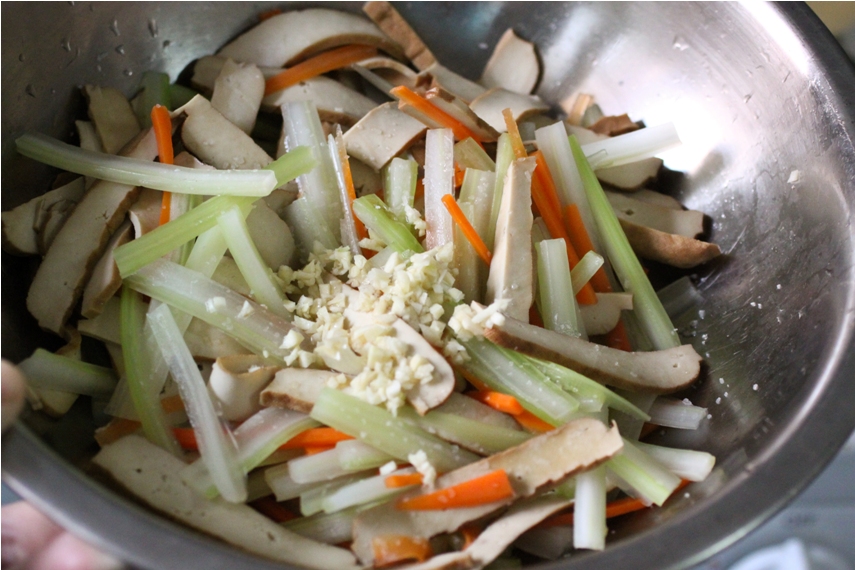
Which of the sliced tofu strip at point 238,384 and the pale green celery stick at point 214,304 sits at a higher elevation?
the pale green celery stick at point 214,304

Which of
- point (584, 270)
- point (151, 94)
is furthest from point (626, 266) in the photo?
point (151, 94)

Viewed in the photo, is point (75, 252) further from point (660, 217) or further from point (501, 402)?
point (660, 217)

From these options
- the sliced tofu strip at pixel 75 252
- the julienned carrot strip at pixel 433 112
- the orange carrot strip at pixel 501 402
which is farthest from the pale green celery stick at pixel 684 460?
the sliced tofu strip at pixel 75 252

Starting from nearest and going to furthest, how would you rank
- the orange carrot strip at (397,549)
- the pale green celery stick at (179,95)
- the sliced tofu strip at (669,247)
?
the orange carrot strip at (397,549) → the sliced tofu strip at (669,247) → the pale green celery stick at (179,95)

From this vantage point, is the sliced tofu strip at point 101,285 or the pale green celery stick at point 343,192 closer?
the sliced tofu strip at point 101,285

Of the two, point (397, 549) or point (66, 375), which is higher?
point (66, 375)

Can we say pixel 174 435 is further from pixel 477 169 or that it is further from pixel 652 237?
pixel 652 237

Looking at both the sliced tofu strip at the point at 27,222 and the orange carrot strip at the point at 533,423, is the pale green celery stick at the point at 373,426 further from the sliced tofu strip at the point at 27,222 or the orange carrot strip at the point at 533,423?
the sliced tofu strip at the point at 27,222
